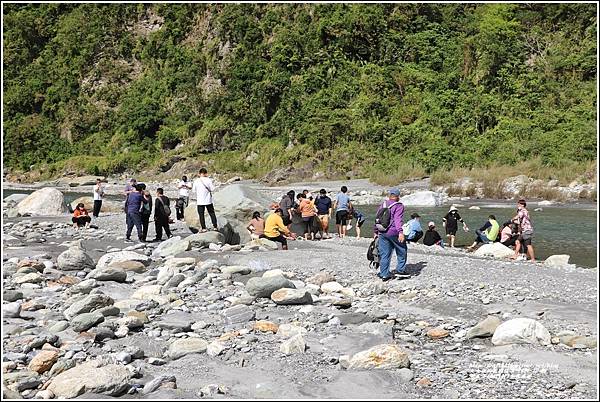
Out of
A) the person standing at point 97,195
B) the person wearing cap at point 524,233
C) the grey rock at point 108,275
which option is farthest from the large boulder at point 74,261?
the person wearing cap at point 524,233

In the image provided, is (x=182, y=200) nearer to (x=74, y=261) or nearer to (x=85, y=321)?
(x=74, y=261)

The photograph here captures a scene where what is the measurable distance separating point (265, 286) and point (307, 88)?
49020mm

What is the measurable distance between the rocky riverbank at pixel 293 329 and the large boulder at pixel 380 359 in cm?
1

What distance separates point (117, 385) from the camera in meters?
5.87

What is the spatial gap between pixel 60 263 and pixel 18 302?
130 inches

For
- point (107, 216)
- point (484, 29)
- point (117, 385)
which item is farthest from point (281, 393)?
point (484, 29)

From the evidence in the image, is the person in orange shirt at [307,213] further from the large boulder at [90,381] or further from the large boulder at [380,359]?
the large boulder at [90,381]

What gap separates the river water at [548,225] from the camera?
18.6m

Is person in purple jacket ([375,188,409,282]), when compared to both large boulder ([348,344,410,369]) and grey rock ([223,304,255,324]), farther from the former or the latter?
large boulder ([348,344,410,369])

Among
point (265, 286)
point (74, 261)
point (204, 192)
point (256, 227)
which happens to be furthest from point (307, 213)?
point (265, 286)

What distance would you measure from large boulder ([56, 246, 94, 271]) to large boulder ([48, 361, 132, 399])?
6.85 m

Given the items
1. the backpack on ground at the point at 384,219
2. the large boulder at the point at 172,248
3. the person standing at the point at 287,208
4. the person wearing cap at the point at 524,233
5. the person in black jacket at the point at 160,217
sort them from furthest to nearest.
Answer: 1. the person standing at the point at 287,208
2. the person in black jacket at the point at 160,217
3. the person wearing cap at the point at 524,233
4. the large boulder at the point at 172,248
5. the backpack on ground at the point at 384,219

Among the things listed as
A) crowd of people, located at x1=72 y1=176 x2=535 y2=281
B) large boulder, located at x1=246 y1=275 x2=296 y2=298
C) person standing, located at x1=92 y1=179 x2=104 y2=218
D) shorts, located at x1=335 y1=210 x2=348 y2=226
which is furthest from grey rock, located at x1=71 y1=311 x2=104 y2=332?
person standing, located at x1=92 y1=179 x2=104 y2=218

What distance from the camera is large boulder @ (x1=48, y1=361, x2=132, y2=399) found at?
5.77m
